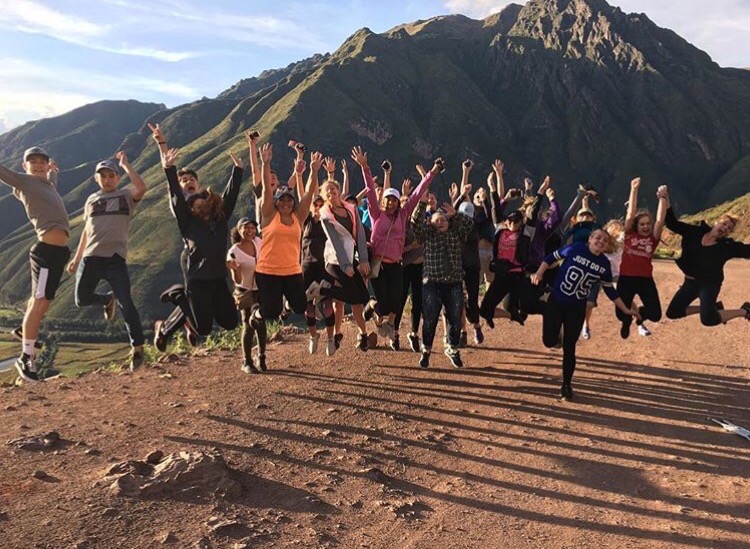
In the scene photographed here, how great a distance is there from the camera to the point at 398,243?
8547 millimetres

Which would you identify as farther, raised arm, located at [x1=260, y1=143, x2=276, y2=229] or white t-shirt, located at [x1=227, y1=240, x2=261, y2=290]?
white t-shirt, located at [x1=227, y1=240, x2=261, y2=290]

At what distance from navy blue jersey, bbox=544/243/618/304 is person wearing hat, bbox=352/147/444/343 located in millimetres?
2505

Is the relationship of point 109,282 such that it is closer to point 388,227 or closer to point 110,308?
point 110,308

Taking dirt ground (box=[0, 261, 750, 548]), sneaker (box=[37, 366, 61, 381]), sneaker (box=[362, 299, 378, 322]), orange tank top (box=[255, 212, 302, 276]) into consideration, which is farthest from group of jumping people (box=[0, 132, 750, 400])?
dirt ground (box=[0, 261, 750, 548])

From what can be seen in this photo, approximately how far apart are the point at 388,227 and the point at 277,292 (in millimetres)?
2135

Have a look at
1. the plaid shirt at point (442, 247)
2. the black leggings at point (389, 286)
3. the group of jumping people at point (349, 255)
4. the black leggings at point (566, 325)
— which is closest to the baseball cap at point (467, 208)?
the group of jumping people at point (349, 255)

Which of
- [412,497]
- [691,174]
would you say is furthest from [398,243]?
[691,174]

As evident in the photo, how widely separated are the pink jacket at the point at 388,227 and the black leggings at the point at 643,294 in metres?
3.82

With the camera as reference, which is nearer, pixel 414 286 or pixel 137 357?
pixel 137 357

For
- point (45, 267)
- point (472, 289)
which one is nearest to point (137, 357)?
point (45, 267)

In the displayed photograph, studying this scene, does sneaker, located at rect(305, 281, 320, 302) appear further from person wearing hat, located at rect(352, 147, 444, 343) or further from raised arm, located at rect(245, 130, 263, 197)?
raised arm, located at rect(245, 130, 263, 197)

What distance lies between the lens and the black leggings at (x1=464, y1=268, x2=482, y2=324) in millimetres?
9305

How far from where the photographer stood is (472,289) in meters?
9.54

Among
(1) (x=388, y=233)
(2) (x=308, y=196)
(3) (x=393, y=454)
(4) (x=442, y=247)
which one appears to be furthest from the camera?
(1) (x=388, y=233)
